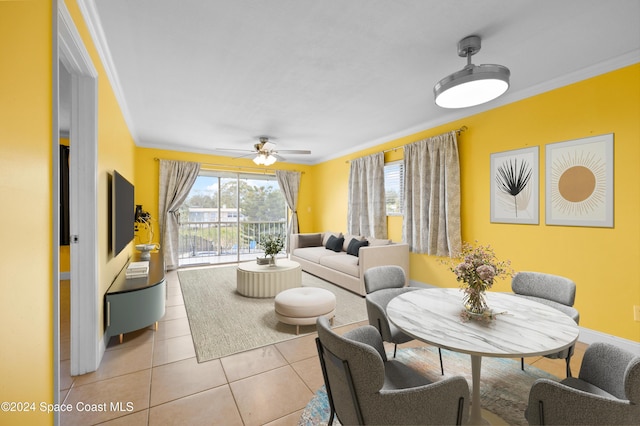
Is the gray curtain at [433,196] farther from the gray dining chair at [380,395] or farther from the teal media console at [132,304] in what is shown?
the teal media console at [132,304]

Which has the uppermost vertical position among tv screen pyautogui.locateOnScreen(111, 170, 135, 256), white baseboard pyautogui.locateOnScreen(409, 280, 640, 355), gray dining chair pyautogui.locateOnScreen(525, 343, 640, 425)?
tv screen pyautogui.locateOnScreen(111, 170, 135, 256)

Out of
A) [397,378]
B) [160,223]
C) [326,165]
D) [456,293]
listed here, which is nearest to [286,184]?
[326,165]

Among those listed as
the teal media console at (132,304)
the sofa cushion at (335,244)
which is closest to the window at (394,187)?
the sofa cushion at (335,244)

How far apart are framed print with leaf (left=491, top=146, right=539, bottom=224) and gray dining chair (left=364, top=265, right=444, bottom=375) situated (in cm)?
187

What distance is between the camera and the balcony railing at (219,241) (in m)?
6.67

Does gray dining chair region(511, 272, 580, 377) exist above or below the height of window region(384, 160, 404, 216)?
below

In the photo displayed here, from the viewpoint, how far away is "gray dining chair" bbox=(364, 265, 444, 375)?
2121 millimetres

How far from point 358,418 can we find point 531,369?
2.06 metres

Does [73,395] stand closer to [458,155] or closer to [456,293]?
[456,293]

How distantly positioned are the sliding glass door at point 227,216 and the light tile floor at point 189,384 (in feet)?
12.8

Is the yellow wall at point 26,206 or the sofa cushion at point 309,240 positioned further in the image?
the sofa cushion at point 309,240

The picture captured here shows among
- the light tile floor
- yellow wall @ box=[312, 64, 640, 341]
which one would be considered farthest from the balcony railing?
yellow wall @ box=[312, 64, 640, 341]

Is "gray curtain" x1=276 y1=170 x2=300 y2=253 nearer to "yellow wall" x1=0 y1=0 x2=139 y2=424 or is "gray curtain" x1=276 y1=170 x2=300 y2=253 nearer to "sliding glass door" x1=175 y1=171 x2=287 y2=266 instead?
"sliding glass door" x1=175 y1=171 x2=287 y2=266

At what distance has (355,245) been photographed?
209 inches
